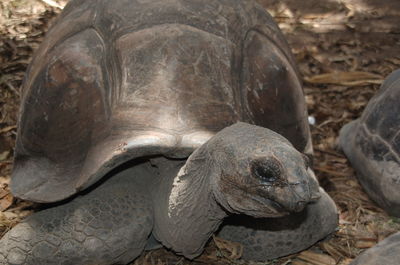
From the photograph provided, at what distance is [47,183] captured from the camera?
2887 mm

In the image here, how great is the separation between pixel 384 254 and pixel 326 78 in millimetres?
2543

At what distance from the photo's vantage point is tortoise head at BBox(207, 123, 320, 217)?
2.16 meters

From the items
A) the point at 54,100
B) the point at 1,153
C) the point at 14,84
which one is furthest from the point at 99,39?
the point at 14,84

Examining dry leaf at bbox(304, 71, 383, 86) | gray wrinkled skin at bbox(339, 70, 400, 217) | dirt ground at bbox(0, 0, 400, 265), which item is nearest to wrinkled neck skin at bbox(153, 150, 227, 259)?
dirt ground at bbox(0, 0, 400, 265)

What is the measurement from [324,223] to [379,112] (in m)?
0.92

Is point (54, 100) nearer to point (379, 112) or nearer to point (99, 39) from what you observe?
point (99, 39)

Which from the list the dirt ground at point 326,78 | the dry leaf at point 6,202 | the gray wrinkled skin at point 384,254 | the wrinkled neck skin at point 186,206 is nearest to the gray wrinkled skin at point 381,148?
the dirt ground at point 326,78

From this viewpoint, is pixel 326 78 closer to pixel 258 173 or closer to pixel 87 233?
pixel 87 233

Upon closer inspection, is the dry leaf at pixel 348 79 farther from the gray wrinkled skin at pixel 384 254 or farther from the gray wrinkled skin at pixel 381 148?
the gray wrinkled skin at pixel 384 254

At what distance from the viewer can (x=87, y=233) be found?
2760mm

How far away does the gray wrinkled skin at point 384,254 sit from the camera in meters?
2.38

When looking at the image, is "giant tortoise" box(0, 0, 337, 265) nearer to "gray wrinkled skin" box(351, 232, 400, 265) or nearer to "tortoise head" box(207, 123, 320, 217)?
"tortoise head" box(207, 123, 320, 217)

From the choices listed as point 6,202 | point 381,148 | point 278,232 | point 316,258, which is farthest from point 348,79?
point 6,202

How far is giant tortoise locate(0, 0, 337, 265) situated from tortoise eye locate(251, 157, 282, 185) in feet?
0.79
